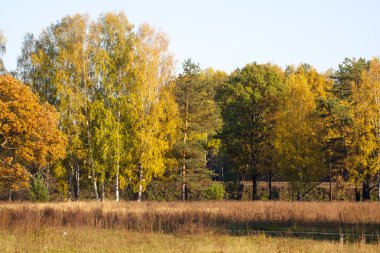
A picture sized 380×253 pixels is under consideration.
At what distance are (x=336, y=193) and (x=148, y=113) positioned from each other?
20.0 meters

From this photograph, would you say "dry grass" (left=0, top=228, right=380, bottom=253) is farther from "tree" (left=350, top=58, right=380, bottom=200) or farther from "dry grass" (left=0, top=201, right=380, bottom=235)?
"tree" (left=350, top=58, right=380, bottom=200)

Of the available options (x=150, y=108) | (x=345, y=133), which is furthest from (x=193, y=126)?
(x=345, y=133)

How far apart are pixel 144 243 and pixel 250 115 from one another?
104 feet

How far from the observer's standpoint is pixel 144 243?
16016mm

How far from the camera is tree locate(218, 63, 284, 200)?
45.1 metres

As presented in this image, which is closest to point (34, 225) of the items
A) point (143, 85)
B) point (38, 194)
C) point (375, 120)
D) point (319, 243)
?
point (319, 243)

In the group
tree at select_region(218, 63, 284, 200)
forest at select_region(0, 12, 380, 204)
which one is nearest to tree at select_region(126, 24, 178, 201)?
forest at select_region(0, 12, 380, 204)

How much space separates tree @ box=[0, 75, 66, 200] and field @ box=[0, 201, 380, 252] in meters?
6.32

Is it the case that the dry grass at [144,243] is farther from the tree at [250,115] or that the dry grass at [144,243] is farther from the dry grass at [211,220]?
the tree at [250,115]

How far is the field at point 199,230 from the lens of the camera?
48.5ft

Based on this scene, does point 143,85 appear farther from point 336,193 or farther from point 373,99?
point 336,193

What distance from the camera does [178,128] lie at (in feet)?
138

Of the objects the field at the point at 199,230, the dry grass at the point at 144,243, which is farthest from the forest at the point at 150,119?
the dry grass at the point at 144,243

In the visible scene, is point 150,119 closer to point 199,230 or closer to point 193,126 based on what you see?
point 193,126
